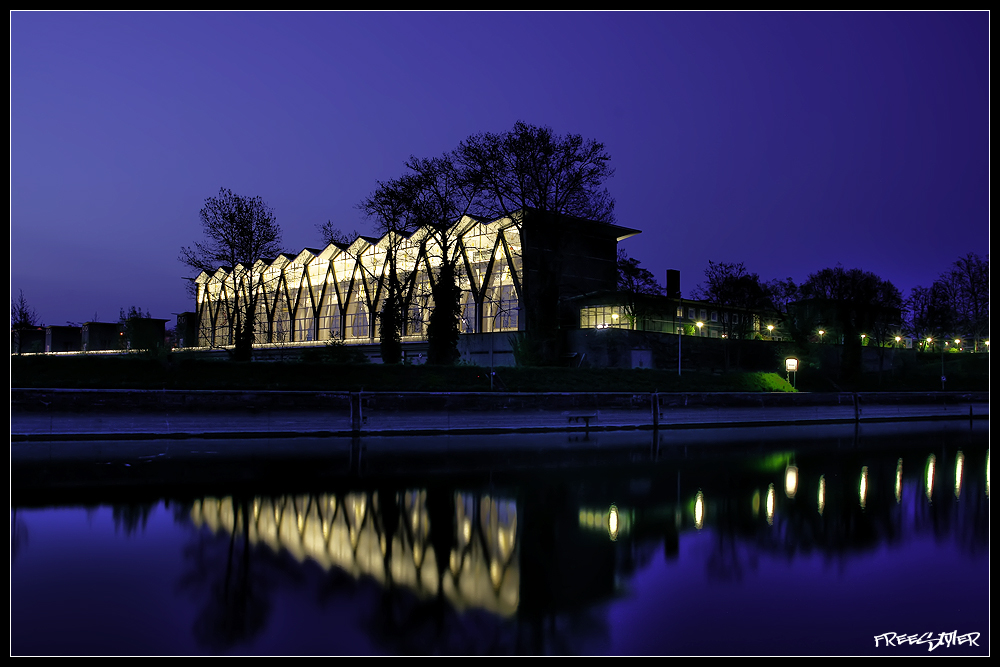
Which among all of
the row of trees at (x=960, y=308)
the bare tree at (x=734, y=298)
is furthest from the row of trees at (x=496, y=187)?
the row of trees at (x=960, y=308)

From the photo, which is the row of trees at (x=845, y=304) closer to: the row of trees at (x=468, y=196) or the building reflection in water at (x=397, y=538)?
the row of trees at (x=468, y=196)

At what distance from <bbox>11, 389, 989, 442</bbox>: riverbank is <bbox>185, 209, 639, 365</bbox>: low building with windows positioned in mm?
8454

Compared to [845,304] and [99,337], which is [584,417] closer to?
[845,304]

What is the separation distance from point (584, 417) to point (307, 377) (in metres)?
14.3

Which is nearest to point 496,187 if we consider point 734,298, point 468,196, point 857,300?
point 468,196

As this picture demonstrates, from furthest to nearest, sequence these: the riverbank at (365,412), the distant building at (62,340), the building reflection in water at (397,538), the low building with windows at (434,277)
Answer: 1. the distant building at (62,340)
2. the low building with windows at (434,277)
3. the riverbank at (365,412)
4. the building reflection in water at (397,538)

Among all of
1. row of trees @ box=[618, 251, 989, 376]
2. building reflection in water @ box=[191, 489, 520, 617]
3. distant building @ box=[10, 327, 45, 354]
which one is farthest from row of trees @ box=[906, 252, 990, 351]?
distant building @ box=[10, 327, 45, 354]

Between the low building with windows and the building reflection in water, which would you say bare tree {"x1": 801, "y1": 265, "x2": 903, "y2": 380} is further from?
the building reflection in water

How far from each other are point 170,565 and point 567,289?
56.1 meters

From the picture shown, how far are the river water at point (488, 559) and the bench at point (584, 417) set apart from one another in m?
13.1

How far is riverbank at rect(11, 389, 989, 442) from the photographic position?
24.4 meters

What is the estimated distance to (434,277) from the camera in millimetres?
67875

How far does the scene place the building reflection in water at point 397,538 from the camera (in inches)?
328

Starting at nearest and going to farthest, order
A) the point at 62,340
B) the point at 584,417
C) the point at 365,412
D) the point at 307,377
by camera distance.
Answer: the point at 365,412 < the point at 584,417 < the point at 307,377 < the point at 62,340
